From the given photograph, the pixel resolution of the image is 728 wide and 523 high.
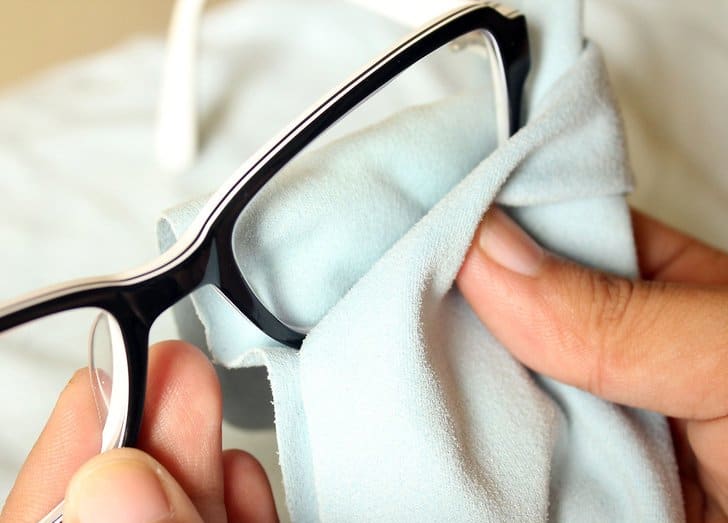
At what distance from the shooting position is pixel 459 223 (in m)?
0.32

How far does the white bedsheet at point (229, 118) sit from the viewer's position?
0.50m

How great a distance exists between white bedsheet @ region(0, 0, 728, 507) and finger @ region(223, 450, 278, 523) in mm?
184

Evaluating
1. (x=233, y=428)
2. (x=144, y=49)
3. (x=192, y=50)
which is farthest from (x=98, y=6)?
(x=233, y=428)

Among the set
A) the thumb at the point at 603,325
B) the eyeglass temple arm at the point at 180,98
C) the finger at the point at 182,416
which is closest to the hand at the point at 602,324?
the thumb at the point at 603,325

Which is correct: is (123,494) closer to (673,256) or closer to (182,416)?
(182,416)

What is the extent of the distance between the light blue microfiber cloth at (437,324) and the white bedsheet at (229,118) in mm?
193

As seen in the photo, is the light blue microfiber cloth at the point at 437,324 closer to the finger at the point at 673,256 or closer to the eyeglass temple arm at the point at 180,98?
the finger at the point at 673,256

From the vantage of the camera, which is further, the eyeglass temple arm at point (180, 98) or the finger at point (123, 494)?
the eyeglass temple arm at point (180, 98)

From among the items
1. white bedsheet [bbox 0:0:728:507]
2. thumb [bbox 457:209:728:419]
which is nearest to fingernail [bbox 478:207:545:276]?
thumb [bbox 457:209:728:419]

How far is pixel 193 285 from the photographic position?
0.30 m

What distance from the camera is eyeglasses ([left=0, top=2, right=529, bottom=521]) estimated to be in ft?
0.93

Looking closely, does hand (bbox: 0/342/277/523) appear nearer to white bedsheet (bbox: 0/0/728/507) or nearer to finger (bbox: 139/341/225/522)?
finger (bbox: 139/341/225/522)

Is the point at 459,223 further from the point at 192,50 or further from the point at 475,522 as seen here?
the point at 192,50

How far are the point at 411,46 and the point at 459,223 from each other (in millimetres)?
83
